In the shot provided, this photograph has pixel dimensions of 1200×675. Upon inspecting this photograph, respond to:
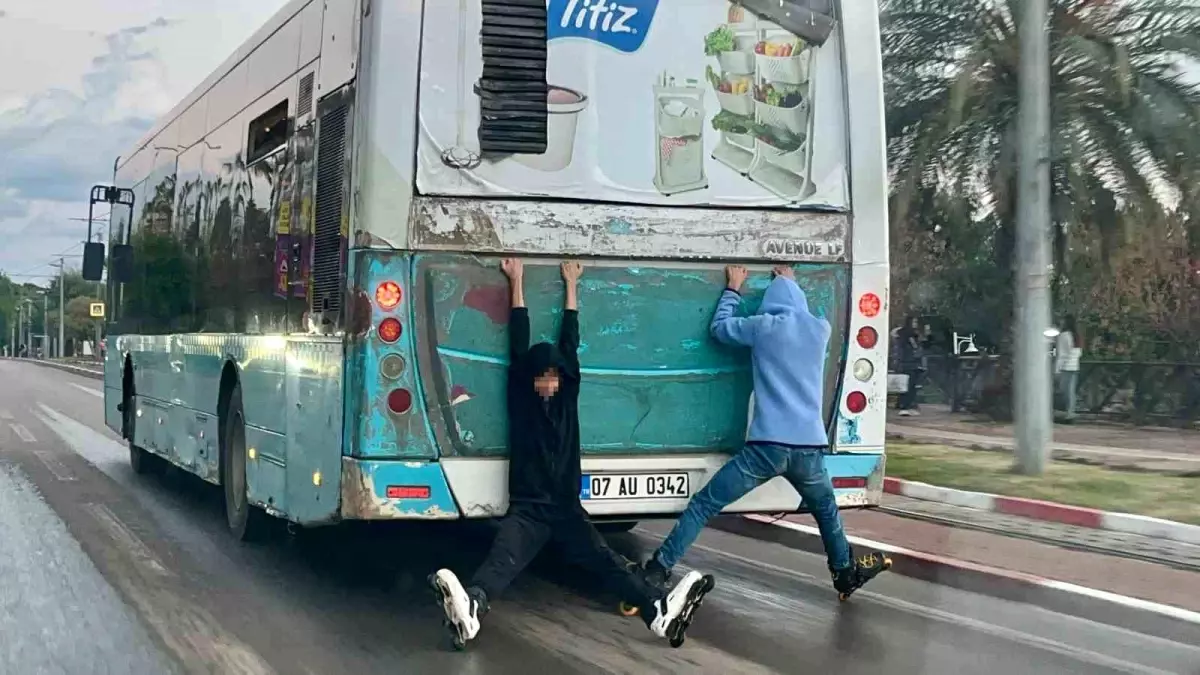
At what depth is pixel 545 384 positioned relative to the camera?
273 inches

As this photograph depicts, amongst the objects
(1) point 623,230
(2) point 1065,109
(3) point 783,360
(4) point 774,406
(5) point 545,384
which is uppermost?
(2) point 1065,109

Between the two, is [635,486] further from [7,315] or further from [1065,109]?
[7,315]

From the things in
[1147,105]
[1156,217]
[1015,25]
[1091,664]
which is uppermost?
[1015,25]

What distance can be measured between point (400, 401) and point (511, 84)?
1.69 meters

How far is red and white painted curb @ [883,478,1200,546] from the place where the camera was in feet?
32.9

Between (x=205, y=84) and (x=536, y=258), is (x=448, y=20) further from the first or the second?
(x=205, y=84)

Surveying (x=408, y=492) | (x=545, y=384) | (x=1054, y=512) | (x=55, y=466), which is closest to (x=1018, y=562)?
(x=1054, y=512)

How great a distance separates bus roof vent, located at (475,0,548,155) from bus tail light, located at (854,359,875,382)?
213 centimetres

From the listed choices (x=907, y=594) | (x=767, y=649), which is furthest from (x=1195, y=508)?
(x=767, y=649)

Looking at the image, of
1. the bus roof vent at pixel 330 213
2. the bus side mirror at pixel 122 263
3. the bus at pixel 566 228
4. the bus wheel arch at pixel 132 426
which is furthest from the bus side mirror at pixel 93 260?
the bus roof vent at pixel 330 213

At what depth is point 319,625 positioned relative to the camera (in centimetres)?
720

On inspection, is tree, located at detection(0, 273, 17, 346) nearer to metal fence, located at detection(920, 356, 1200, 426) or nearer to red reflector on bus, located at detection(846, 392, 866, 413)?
metal fence, located at detection(920, 356, 1200, 426)

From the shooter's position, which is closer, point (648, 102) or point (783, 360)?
point (783, 360)

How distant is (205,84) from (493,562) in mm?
6030
